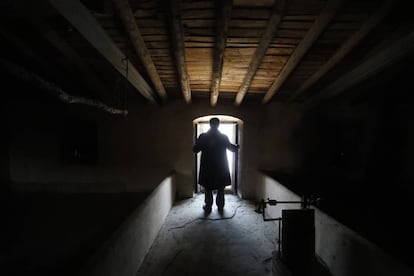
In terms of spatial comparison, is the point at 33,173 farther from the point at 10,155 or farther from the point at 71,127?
the point at 71,127

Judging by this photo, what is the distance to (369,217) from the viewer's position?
117 inches

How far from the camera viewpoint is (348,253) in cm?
224

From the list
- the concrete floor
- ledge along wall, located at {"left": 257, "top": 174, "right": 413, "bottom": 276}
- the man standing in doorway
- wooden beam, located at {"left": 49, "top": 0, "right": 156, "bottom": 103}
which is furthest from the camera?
the man standing in doorway

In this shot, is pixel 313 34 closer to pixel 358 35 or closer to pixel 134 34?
pixel 358 35

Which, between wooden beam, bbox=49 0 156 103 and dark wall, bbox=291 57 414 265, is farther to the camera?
dark wall, bbox=291 57 414 265

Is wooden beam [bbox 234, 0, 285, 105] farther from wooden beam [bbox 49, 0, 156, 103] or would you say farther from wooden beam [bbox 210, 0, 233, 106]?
wooden beam [bbox 49, 0, 156, 103]

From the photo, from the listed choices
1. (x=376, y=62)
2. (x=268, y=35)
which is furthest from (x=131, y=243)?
(x=376, y=62)

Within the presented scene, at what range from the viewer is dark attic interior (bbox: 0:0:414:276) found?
2.44m

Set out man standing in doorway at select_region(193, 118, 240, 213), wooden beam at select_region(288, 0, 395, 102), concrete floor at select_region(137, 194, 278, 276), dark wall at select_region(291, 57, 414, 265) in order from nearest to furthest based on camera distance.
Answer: wooden beam at select_region(288, 0, 395, 102) < concrete floor at select_region(137, 194, 278, 276) < dark wall at select_region(291, 57, 414, 265) < man standing in doorway at select_region(193, 118, 240, 213)

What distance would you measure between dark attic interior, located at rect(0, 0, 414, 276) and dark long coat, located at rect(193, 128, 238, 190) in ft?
1.92

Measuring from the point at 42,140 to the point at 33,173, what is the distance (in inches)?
29.8

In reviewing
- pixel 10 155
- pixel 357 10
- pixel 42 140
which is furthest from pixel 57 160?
pixel 357 10

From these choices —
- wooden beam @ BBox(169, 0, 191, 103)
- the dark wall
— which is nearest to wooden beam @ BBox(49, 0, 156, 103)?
wooden beam @ BBox(169, 0, 191, 103)

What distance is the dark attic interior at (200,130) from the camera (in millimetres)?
2443
